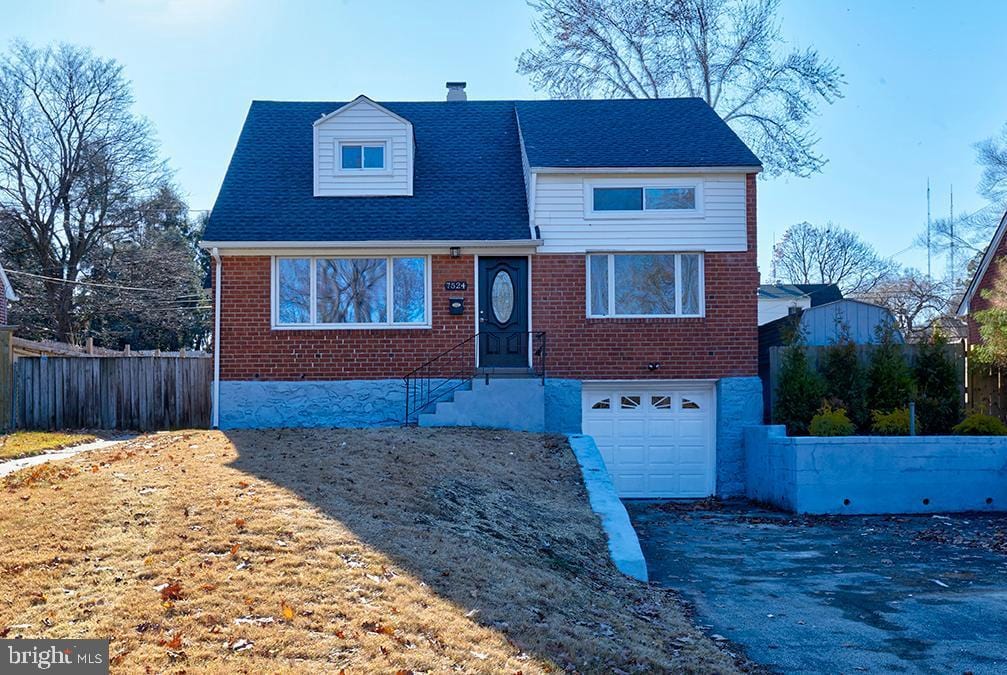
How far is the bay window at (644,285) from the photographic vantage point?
17.9m

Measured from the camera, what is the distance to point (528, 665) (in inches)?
239

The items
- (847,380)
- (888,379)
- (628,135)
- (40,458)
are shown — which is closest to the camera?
(40,458)

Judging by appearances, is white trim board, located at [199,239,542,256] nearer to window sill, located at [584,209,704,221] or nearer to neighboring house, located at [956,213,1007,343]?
window sill, located at [584,209,704,221]

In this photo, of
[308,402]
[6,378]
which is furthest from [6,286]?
[308,402]

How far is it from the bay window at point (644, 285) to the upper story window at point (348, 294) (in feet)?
9.86

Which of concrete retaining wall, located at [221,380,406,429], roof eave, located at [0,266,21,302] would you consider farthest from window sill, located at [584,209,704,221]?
roof eave, located at [0,266,21,302]

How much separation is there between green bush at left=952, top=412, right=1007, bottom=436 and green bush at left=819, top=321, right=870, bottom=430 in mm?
1564

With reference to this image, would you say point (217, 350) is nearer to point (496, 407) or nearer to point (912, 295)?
point (496, 407)

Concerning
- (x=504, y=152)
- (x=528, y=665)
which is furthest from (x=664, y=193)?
(x=528, y=665)

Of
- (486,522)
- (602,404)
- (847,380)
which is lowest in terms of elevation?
(486,522)

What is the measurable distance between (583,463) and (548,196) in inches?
223

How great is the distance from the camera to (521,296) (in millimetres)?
17891

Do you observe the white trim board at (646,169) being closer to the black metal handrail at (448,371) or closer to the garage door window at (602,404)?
the black metal handrail at (448,371)

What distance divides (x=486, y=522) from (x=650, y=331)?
8465 millimetres
